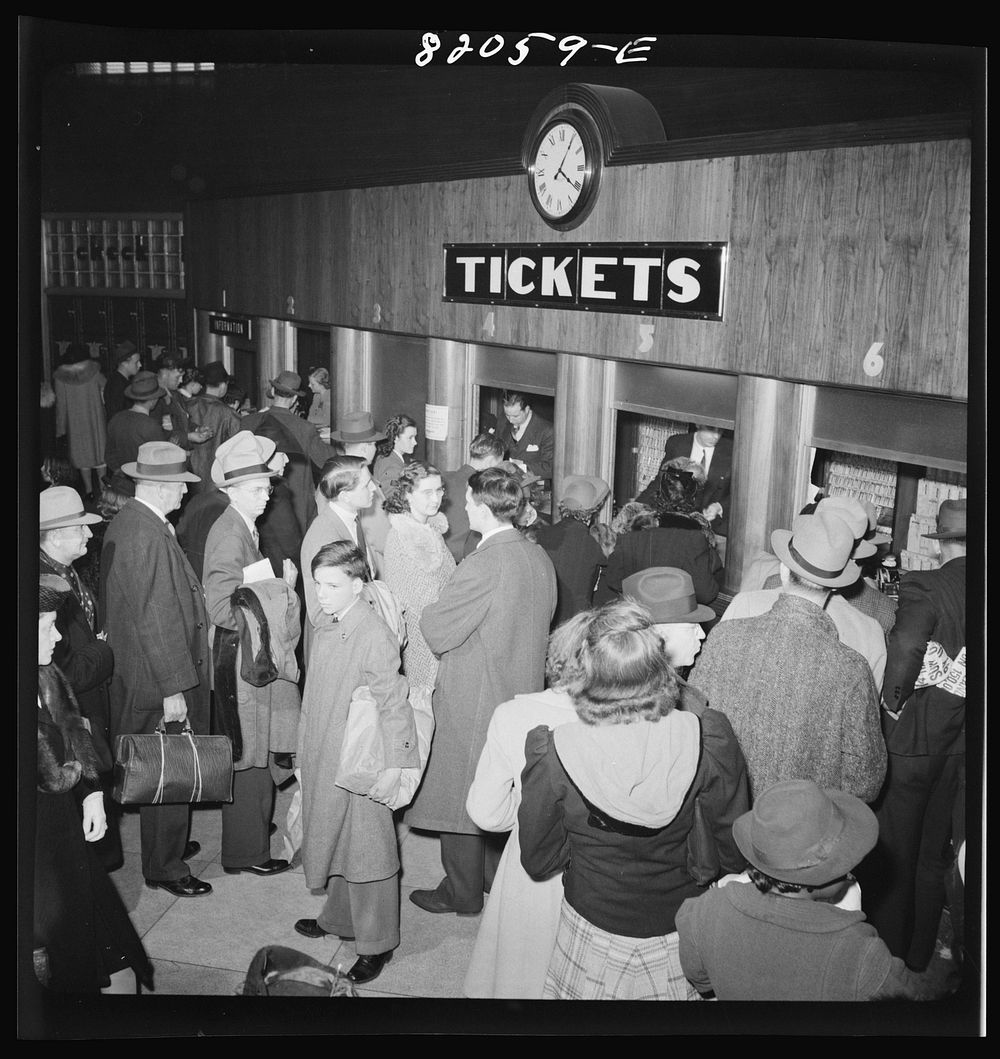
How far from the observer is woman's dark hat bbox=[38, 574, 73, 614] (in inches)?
129

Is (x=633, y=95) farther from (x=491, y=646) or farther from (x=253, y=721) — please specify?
(x=253, y=721)

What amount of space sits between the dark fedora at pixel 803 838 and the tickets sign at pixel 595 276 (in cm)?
312

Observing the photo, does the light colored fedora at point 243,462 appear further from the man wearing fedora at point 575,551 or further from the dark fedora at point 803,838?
the dark fedora at point 803,838

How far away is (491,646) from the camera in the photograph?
3.96m

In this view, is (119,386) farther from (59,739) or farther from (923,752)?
(923,752)

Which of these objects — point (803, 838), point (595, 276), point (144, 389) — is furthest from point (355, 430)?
point (803, 838)

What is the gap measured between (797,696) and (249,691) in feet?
6.99

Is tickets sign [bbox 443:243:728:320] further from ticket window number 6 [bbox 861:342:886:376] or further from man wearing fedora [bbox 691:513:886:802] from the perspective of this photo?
man wearing fedora [bbox 691:513:886:802]

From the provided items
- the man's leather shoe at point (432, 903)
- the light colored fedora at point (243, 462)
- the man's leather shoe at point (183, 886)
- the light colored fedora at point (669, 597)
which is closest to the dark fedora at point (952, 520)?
the light colored fedora at point (669, 597)

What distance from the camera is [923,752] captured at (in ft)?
12.0

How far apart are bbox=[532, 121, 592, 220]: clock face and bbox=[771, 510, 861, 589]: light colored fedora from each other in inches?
117

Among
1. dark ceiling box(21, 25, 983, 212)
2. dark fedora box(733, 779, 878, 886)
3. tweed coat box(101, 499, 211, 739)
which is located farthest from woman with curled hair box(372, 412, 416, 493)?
dark fedora box(733, 779, 878, 886)

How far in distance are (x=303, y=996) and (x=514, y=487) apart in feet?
6.12
